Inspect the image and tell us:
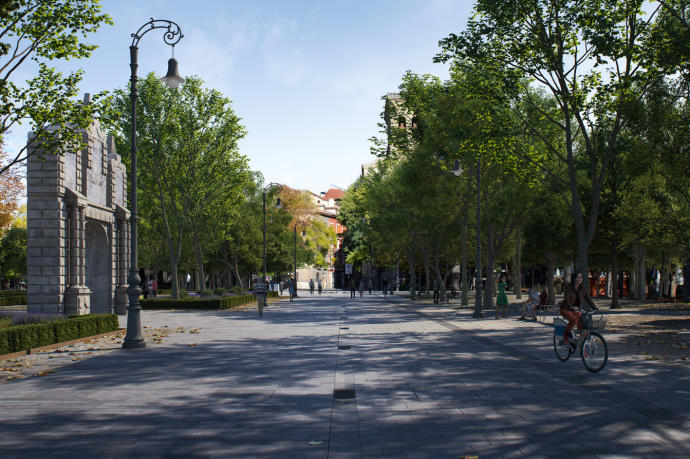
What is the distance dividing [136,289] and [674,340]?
14.4 m

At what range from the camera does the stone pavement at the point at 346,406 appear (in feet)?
21.3

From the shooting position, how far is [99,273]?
29.0 meters

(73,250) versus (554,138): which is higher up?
(554,138)

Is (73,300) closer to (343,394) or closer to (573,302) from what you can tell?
(343,394)

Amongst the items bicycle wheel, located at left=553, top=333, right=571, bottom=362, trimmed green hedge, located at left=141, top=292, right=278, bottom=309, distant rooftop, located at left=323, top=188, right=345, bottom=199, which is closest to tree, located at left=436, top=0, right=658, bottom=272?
bicycle wheel, located at left=553, top=333, right=571, bottom=362

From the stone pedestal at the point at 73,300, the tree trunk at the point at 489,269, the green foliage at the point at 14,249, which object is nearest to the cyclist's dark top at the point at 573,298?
the stone pedestal at the point at 73,300

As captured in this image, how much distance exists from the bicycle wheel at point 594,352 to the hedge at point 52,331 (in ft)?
40.0

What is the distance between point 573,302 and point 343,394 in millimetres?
5738

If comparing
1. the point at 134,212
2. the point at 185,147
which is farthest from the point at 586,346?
the point at 185,147

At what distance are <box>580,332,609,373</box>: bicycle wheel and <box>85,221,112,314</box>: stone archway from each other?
22700 mm

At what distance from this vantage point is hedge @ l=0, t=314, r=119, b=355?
1458 cm

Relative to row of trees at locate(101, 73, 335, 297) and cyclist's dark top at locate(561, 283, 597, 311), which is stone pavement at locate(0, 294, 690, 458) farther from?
row of trees at locate(101, 73, 335, 297)

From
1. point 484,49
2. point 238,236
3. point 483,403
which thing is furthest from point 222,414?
point 238,236

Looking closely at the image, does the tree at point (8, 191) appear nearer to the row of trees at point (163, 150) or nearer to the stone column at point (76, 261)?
the row of trees at point (163, 150)
